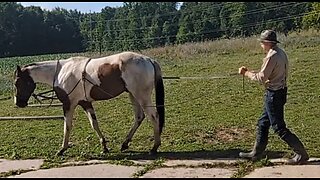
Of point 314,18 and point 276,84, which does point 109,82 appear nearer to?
point 276,84

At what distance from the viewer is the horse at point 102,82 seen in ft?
24.9

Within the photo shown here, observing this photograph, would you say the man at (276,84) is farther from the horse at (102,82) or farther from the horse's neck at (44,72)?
the horse's neck at (44,72)

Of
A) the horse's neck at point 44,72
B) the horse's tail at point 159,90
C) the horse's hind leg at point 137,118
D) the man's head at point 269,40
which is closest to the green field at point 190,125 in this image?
the horse's hind leg at point 137,118

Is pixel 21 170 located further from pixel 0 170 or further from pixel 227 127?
pixel 227 127

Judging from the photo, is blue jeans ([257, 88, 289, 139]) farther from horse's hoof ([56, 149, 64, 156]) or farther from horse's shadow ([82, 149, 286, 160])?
horse's hoof ([56, 149, 64, 156])

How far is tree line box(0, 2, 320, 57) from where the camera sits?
3325 cm

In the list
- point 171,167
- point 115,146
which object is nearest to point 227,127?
point 115,146

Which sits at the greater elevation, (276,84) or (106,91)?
(276,84)

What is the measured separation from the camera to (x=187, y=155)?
7.22 m

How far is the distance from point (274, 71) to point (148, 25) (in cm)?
4449

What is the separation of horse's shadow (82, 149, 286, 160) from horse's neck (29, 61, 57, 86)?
1.48 meters

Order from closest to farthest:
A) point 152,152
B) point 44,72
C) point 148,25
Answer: point 152,152 < point 44,72 < point 148,25

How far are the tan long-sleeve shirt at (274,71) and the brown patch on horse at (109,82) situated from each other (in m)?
2.14

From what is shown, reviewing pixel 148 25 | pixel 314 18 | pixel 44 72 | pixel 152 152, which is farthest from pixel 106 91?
pixel 148 25
